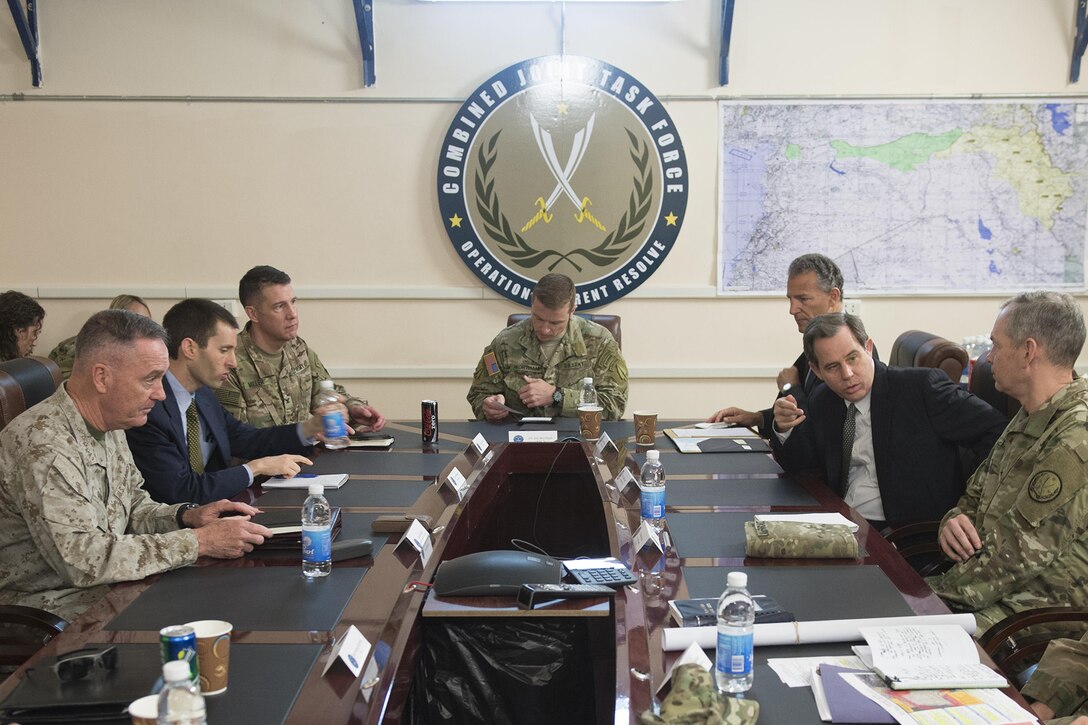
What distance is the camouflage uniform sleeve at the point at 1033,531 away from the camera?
2.17 meters

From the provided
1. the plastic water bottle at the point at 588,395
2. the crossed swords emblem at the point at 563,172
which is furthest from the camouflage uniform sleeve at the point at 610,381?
the crossed swords emblem at the point at 563,172

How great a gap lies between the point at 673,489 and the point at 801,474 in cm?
49

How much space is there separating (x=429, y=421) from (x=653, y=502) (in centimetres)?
132

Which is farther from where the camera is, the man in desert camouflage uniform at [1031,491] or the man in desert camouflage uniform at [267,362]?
the man in desert camouflage uniform at [267,362]

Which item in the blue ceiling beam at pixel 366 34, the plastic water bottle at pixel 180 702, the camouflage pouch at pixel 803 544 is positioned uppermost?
the blue ceiling beam at pixel 366 34

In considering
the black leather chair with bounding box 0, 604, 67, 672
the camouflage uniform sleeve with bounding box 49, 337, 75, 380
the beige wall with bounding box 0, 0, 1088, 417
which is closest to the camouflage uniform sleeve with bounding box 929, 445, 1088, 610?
the black leather chair with bounding box 0, 604, 67, 672

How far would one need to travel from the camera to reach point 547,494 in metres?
3.26

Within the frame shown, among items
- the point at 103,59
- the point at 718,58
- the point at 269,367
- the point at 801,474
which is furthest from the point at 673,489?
the point at 103,59

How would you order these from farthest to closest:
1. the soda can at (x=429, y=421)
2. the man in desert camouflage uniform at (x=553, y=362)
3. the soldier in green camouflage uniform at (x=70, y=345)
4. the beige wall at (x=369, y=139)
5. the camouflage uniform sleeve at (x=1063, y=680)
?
the beige wall at (x=369, y=139) → the soldier in green camouflage uniform at (x=70, y=345) → the man in desert camouflage uniform at (x=553, y=362) → the soda can at (x=429, y=421) → the camouflage uniform sleeve at (x=1063, y=680)

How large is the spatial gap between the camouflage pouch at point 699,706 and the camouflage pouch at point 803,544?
74cm

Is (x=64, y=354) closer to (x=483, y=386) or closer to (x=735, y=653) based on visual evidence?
(x=483, y=386)

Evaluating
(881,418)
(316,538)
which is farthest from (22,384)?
(881,418)

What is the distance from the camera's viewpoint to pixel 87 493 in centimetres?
211

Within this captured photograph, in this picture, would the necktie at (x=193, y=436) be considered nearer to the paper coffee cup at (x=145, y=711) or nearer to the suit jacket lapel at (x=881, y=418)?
the paper coffee cup at (x=145, y=711)
